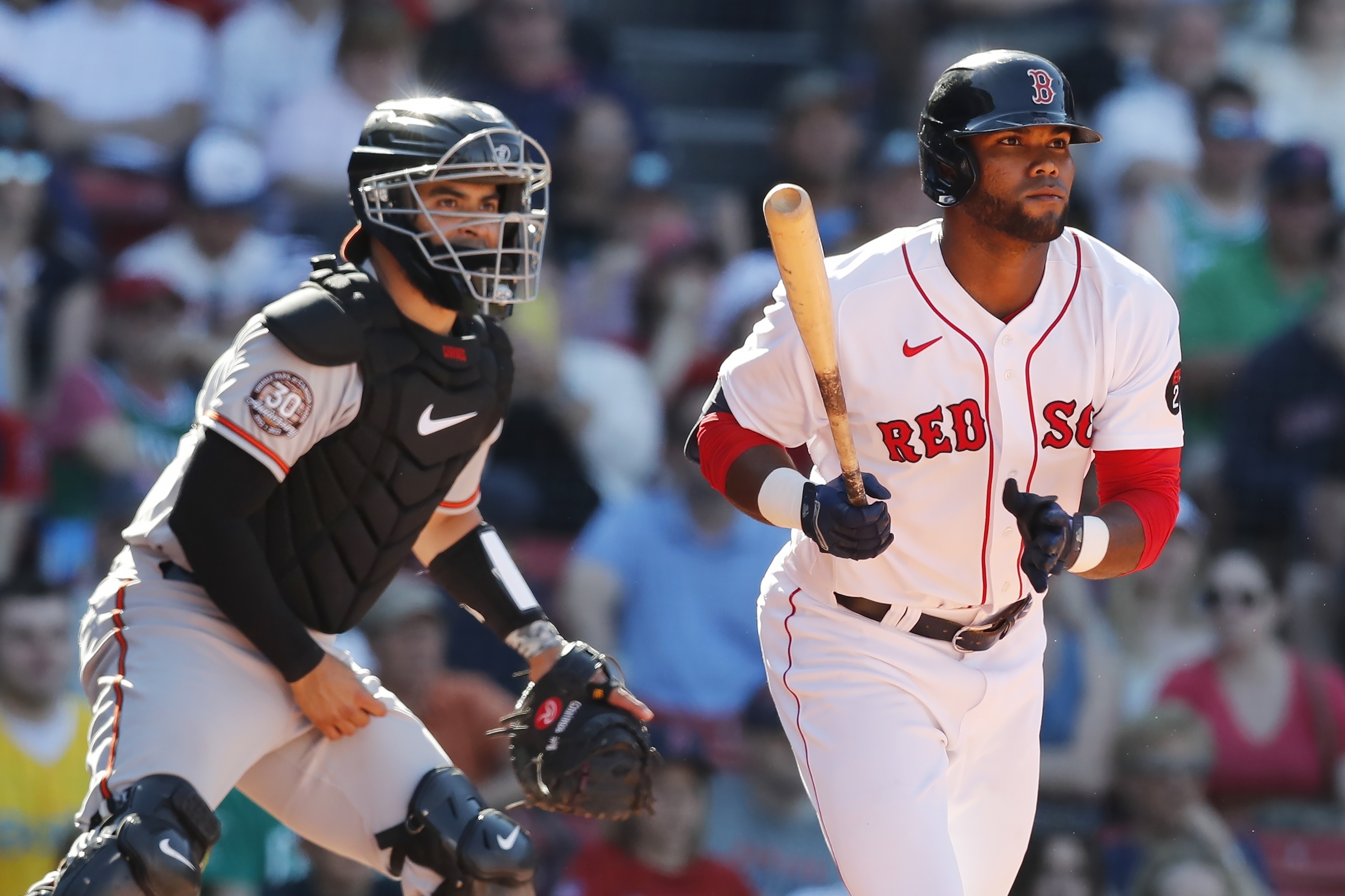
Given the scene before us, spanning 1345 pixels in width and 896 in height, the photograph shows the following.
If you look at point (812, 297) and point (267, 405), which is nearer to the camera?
point (812, 297)

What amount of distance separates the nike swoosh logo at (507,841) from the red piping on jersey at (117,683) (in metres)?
0.82

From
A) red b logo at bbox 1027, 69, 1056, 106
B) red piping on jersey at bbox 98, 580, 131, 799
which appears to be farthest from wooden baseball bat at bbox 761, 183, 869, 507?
red piping on jersey at bbox 98, 580, 131, 799

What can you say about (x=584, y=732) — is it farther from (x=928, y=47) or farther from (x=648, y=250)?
(x=928, y=47)

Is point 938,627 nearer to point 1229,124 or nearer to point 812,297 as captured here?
point 812,297

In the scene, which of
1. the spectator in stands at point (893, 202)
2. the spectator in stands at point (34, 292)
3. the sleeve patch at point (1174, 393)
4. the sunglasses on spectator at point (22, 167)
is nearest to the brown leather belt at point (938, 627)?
the sleeve patch at point (1174, 393)

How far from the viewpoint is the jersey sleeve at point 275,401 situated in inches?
147

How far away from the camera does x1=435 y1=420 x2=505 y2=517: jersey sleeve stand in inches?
169

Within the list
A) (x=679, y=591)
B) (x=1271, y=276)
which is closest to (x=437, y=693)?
(x=679, y=591)

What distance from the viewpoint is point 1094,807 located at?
6.59m

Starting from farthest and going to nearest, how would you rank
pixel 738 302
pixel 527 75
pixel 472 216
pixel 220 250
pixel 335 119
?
pixel 527 75 → pixel 335 119 → pixel 738 302 → pixel 220 250 → pixel 472 216

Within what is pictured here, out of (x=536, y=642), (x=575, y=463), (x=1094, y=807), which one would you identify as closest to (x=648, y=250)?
(x=575, y=463)

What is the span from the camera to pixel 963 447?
3.73 meters

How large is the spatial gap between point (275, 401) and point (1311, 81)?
701cm

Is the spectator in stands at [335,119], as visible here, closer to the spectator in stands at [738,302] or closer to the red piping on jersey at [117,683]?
the spectator in stands at [738,302]
